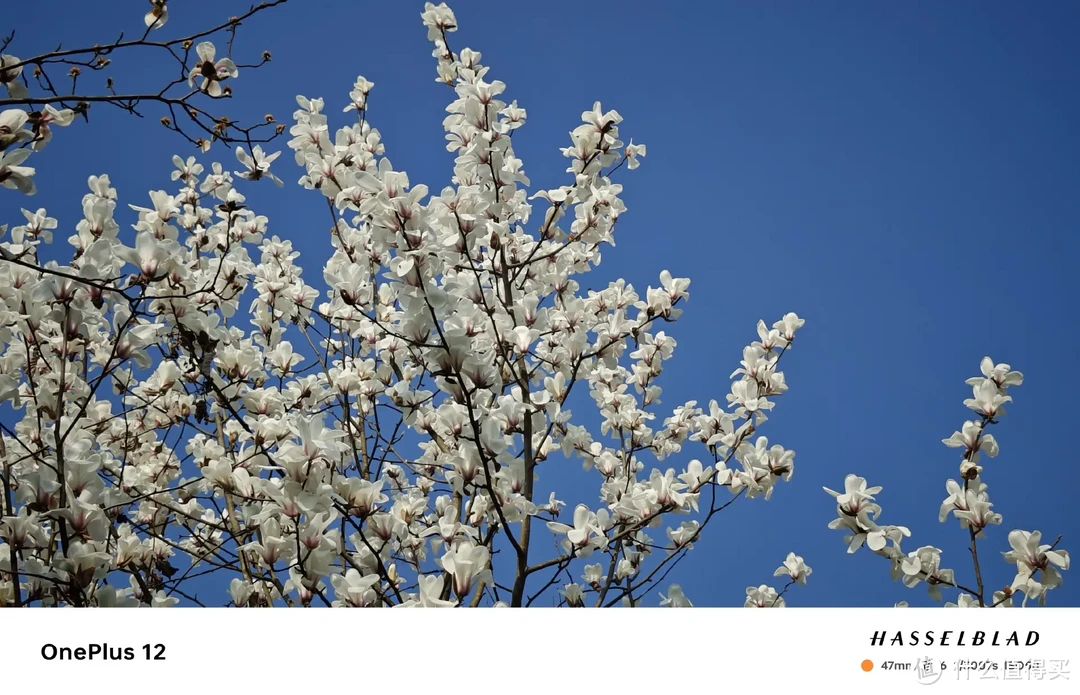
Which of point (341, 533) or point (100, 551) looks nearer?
Answer: point (100, 551)

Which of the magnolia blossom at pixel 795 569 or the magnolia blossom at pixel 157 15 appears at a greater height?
the magnolia blossom at pixel 157 15

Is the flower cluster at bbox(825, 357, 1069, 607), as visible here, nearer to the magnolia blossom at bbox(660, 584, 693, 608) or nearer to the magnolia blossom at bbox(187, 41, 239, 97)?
the magnolia blossom at bbox(660, 584, 693, 608)

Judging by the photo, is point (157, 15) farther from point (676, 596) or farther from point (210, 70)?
point (676, 596)

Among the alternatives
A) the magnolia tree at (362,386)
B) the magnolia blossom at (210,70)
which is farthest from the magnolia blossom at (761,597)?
the magnolia blossom at (210,70)

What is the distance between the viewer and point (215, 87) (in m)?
1.35

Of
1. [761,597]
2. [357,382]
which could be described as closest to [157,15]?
[357,382]

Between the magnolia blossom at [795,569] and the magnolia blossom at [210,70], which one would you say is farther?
the magnolia blossom at [795,569]

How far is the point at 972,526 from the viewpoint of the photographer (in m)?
1.56

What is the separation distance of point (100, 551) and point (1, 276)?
602 mm

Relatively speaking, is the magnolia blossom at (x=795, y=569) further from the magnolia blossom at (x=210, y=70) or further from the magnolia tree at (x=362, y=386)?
the magnolia blossom at (x=210, y=70)

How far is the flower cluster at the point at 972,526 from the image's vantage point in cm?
147
